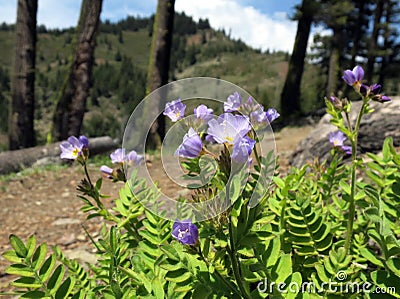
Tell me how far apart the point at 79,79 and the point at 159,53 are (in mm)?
1479

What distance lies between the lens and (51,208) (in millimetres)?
→ 4352

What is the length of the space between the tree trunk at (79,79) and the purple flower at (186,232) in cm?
648

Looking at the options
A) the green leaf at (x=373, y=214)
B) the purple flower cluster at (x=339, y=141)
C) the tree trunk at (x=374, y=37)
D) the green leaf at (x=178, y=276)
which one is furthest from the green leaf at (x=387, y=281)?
the tree trunk at (x=374, y=37)

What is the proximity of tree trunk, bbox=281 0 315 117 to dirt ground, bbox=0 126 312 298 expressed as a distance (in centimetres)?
478

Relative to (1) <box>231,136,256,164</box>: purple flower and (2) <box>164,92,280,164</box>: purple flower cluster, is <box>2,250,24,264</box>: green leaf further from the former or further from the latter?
(1) <box>231,136,256,164</box>: purple flower

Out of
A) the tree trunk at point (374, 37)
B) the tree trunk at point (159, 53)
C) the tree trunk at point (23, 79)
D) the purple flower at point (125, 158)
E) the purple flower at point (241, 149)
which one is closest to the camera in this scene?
the purple flower at point (241, 149)

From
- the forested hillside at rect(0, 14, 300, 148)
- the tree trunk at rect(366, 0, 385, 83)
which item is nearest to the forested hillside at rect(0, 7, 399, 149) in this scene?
the forested hillside at rect(0, 14, 300, 148)

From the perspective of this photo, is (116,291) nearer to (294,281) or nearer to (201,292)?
(201,292)

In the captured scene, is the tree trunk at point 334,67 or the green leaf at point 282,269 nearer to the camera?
the green leaf at point 282,269

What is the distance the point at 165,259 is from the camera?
119cm

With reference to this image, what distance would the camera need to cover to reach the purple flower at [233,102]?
3.84 ft

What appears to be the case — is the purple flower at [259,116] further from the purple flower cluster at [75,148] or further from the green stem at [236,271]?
the purple flower cluster at [75,148]

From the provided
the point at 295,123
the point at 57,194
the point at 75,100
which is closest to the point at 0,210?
the point at 57,194

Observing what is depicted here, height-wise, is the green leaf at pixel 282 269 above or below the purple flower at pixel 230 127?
below
